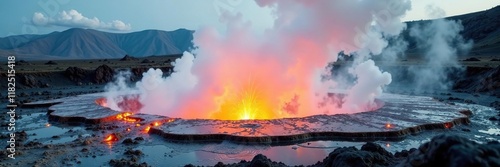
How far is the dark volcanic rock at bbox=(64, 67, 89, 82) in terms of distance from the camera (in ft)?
118

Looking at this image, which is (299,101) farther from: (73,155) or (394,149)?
(73,155)

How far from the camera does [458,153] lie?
16.3 feet

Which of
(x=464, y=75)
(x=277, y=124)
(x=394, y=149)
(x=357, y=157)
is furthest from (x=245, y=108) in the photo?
(x=464, y=75)

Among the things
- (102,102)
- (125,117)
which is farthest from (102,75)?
(125,117)

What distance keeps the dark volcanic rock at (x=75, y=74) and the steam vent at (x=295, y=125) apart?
19.7 m

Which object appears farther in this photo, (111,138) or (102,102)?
(102,102)

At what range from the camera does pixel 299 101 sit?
20469 millimetres

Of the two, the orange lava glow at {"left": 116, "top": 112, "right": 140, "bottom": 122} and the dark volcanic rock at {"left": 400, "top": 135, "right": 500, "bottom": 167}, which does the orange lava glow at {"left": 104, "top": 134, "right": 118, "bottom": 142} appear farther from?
the dark volcanic rock at {"left": 400, "top": 135, "right": 500, "bottom": 167}

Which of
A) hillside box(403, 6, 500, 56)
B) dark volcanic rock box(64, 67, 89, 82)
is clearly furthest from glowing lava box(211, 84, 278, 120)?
hillside box(403, 6, 500, 56)

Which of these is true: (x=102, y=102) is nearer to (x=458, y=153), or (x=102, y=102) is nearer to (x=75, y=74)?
(x=75, y=74)

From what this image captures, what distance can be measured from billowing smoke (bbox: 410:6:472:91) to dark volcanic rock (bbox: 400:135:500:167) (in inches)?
1020

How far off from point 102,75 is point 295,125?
1153 inches

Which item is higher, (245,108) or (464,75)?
(464,75)

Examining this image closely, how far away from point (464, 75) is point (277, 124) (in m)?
23.6
